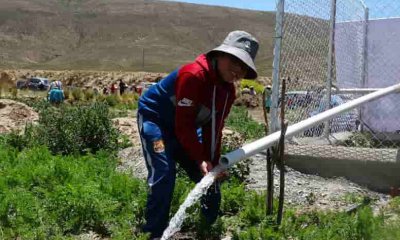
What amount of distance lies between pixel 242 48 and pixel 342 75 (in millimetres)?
4030

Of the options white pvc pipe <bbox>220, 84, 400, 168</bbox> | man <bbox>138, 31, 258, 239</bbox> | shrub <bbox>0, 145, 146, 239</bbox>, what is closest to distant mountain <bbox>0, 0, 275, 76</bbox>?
shrub <bbox>0, 145, 146, 239</bbox>

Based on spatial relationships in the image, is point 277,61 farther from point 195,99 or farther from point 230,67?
point 195,99

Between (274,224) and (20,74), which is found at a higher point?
(274,224)

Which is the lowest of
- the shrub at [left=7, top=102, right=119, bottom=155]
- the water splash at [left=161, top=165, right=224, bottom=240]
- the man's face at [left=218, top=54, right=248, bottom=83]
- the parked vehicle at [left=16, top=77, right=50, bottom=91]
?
the parked vehicle at [left=16, top=77, right=50, bottom=91]

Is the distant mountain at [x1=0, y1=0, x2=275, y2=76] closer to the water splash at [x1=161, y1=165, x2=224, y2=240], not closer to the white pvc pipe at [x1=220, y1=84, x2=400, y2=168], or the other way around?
the white pvc pipe at [x1=220, y1=84, x2=400, y2=168]

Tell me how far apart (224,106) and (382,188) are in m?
2.82

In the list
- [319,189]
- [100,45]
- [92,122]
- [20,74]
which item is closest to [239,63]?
[319,189]

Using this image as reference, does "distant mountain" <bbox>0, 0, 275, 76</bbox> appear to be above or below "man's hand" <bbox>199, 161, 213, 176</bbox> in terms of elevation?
below

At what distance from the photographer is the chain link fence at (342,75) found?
264 inches

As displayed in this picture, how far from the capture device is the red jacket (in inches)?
160

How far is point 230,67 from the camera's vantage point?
4.09 metres

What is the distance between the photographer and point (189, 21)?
14362 cm

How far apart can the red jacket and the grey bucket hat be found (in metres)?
0.17

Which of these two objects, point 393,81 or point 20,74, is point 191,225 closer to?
point 393,81
